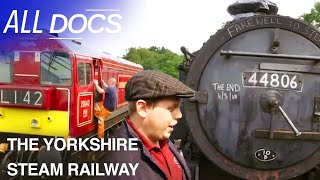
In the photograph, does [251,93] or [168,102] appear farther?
[251,93]

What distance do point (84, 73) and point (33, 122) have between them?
105 centimetres

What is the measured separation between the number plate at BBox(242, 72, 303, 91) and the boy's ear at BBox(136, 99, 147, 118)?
144 centimetres

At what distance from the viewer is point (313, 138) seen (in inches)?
107

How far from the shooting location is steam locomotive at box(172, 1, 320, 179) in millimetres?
2668

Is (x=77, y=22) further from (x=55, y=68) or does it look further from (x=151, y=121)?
(x=55, y=68)

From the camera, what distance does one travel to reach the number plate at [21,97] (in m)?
4.33

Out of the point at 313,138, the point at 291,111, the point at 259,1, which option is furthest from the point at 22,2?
the point at 313,138

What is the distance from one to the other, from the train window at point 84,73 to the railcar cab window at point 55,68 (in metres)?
0.26

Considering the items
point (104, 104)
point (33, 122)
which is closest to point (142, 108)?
point (33, 122)

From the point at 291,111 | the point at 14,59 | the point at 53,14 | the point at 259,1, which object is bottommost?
the point at 291,111

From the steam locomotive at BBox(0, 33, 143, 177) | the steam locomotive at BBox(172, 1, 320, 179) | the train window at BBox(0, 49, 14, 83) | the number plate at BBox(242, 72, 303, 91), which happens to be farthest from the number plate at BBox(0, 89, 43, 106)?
the number plate at BBox(242, 72, 303, 91)

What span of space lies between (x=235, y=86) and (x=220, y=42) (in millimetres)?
294

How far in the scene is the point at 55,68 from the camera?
471 cm

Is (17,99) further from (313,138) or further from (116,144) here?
(116,144)
